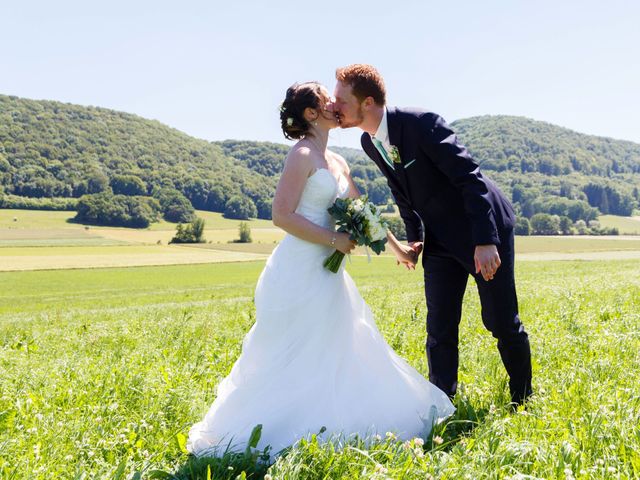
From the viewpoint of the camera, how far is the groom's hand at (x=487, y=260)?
13.7 ft

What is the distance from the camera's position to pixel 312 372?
13.3 ft

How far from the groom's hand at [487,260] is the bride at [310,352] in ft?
3.23

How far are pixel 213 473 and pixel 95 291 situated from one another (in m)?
44.4

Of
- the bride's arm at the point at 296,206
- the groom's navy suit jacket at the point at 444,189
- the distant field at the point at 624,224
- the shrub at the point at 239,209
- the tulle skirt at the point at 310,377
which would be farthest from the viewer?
the shrub at the point at 239,209

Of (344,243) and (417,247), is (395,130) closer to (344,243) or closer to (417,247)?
(344,243)

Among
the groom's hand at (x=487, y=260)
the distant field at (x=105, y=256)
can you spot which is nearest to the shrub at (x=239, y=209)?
the distant field at (x=105, y=256)

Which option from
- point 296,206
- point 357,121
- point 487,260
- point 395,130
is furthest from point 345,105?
point 487,260

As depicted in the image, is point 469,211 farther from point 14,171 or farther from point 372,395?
point 14,171

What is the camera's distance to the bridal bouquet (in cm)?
422

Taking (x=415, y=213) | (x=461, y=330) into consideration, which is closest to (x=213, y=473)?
(x=415, y=213)

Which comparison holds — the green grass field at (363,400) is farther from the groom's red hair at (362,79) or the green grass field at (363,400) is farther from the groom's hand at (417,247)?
the groom's red hair at (362,79)

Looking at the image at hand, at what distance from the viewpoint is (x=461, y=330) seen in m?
7.39

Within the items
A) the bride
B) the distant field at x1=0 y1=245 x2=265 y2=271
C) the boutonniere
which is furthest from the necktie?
the distant field at x1=0 y1=245 x2=265 y2=271

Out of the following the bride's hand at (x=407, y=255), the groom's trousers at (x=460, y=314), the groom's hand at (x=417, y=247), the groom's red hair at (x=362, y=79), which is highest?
the groom's red hair at (x=362, y=79)
